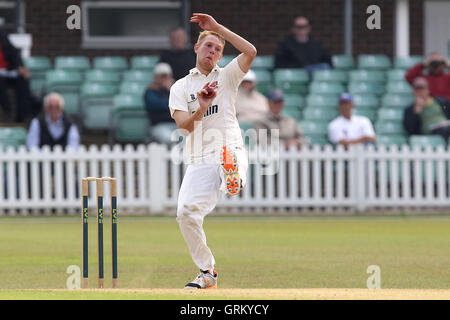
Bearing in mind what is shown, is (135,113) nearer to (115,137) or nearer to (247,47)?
(115,137)

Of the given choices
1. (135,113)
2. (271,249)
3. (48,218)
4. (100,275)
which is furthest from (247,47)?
(135,113)

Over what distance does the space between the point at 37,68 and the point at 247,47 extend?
43.2ft

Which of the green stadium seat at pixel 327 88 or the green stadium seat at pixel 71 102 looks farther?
the green stadium seat at pixel 71 102

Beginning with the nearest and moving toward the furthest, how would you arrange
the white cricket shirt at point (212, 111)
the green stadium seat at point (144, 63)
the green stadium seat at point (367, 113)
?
the white cricket shirt at point (212, 111) → the green stadium seat at point (367, 113) → the green stadium seat at point (144, 63)

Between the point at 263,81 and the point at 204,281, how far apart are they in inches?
476

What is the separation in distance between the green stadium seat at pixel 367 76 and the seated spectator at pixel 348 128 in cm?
227

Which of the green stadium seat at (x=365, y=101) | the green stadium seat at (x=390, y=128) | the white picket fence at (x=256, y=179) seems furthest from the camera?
the green stadium seat at (x=365, y=101)

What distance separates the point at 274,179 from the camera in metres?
17.9

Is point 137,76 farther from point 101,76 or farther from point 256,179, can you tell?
point 256,179

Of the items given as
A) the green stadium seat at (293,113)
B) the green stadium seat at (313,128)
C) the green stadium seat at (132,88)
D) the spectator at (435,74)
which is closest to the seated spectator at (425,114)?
the spectator at (435,74)

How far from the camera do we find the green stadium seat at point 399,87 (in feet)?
65.1

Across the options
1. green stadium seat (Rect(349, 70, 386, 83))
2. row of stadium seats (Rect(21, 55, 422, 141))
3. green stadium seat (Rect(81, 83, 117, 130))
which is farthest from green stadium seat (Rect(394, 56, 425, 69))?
green stadium seat (Rect(81, 83, 117, 130))

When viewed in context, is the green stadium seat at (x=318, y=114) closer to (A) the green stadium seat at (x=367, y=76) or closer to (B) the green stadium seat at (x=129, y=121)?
(A) the green stadium seat at (x=367, y=76)
